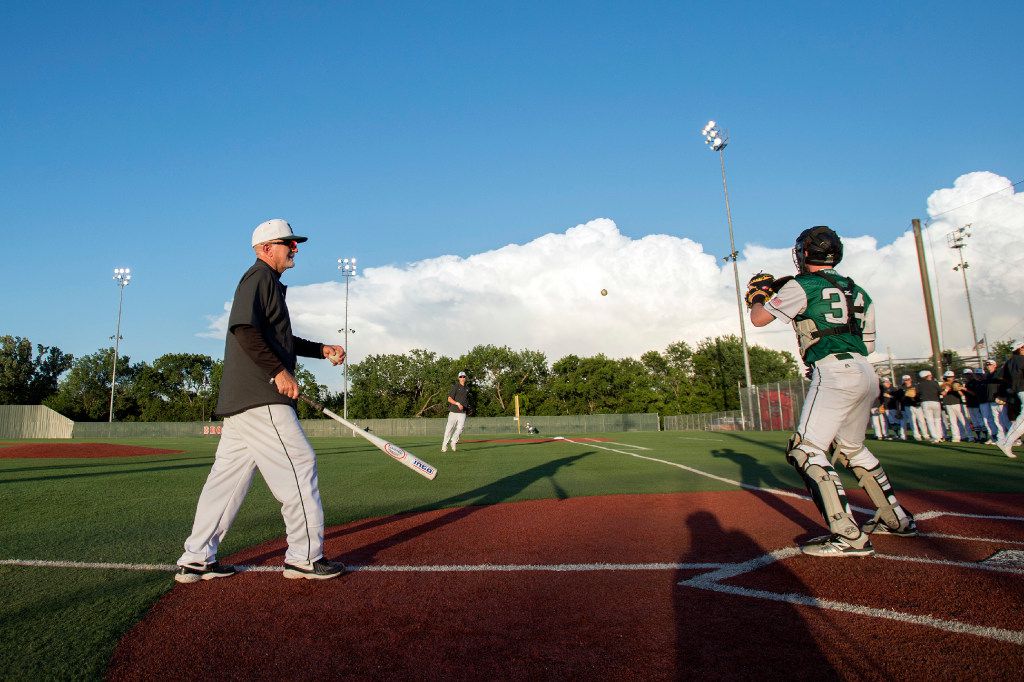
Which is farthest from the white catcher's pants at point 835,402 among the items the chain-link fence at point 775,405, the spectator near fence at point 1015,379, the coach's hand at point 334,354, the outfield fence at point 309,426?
the outfield fence at point 309,426

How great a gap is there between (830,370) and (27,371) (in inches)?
3867

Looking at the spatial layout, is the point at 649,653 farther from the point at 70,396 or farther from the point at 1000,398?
the point at 70,396

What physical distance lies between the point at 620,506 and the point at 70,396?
311 ft

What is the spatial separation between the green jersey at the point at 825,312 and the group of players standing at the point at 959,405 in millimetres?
10434

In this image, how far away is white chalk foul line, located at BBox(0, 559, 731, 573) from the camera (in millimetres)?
3744

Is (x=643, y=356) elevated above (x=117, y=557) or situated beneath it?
elevated above

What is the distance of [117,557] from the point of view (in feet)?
13.4

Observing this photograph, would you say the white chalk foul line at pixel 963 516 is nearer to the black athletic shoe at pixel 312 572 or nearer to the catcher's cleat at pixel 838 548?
the catcher's cleat at pixel 838 548

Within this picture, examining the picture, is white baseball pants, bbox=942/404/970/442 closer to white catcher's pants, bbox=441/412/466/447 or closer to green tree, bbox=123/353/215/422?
white catcher's pants, bbox=441/412/466/447

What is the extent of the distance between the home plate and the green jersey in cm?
146

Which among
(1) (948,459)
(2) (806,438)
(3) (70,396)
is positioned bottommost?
(1) (948,459)

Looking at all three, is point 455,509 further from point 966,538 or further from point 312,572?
point 966,538

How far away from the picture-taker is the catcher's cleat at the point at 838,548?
381 cm

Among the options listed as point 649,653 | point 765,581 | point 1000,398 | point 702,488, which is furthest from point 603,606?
point 1000,398
